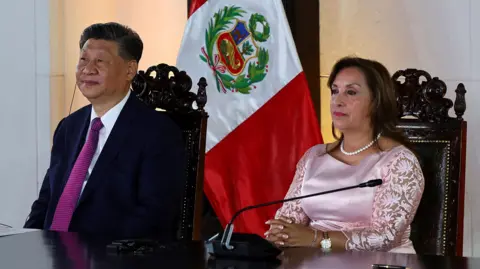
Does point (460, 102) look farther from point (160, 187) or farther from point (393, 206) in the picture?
point (160, 187)

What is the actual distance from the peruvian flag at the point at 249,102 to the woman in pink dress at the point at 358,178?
59 centimetres

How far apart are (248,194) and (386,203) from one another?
103 cm

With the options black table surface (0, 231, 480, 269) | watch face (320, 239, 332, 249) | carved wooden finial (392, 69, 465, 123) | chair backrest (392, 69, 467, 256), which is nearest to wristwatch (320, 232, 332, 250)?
watch face (320, 239, 332, 249)

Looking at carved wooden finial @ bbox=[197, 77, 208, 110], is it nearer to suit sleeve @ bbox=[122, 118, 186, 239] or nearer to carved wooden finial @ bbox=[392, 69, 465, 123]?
suit sleeve @ bbox=[122, 118, 186, 239]

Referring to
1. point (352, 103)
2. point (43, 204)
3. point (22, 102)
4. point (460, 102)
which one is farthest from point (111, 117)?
point (22, 102)

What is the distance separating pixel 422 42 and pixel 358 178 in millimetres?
1211

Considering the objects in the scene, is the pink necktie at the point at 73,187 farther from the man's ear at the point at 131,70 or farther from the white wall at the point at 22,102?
the white wall at the point at 22,102

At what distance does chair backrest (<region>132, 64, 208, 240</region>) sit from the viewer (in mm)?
2943

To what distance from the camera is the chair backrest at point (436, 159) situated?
2.74 meters

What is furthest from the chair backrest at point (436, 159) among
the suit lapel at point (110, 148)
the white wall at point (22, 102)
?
the white wall at point (22, 102)

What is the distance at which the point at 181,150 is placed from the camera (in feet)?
9.42

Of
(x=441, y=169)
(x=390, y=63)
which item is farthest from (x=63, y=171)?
(x=390, y=63)

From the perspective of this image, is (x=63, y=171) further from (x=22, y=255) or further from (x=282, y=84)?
(x=282, y=84)

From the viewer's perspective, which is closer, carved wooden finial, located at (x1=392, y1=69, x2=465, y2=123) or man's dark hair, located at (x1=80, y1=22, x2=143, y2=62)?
carved wooden finial, located at (x1=392, y1=69, x2=465, y2=123)
